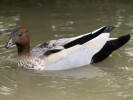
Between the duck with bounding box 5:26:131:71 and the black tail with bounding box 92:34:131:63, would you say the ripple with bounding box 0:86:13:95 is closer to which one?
the duck with bounding box 5:26:131:71

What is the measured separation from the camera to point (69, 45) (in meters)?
8.20

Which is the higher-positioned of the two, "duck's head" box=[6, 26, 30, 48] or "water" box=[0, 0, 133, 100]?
"duck's head" box=[6, 26, 30, 48]

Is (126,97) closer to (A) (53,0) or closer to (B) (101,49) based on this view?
(B) (101,49)

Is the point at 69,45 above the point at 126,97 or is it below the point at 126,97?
above

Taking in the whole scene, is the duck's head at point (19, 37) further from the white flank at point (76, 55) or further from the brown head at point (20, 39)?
the white flank at point (76, 55)

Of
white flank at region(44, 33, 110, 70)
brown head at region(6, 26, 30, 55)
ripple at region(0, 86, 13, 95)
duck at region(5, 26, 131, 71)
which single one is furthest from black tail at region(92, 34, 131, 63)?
ripple at region(0, 86, 13, 95)

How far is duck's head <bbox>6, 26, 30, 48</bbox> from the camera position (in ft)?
26.3

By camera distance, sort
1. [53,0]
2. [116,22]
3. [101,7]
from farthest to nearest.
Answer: [53,0], [101,7], [116,22]

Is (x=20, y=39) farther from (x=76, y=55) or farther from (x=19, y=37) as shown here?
(x=76, y=55)

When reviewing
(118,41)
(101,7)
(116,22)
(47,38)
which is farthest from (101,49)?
(101,7)

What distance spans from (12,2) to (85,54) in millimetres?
6802

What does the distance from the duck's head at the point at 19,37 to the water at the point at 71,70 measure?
0.62 meters

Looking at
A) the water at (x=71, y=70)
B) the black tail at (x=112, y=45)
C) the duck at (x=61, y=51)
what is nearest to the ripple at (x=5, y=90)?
the water at (x=71, y=70)

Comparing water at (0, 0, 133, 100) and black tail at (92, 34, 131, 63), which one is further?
black tail at (92, 34, 131, 63)
